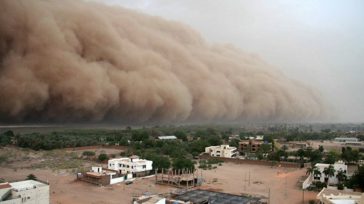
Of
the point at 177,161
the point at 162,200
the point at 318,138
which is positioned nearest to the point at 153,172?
the point at 177,161

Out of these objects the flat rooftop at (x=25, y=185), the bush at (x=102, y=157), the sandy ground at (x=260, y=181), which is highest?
the flat rooftop at (x=25, y=185)

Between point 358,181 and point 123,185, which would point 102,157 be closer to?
point 123,185

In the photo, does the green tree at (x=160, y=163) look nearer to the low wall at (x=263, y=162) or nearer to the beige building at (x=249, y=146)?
the low wall at (x=263, y=162)

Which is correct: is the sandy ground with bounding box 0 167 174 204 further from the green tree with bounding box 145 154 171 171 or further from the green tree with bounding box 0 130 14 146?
the green tree with bounding box 0 130 14 146

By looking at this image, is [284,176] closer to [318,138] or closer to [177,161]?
[177,161]

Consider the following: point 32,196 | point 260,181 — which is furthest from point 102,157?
point 32,196

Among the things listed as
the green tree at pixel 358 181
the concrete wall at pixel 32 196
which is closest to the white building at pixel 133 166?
the concrete wall at pixel 32 196

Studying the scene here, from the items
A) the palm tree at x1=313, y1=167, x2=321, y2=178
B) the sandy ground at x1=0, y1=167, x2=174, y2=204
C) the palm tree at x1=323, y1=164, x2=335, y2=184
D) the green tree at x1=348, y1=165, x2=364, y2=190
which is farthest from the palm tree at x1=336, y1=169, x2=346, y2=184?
the sandy ground at x1=0, y1=167, x2=174, y2=204
